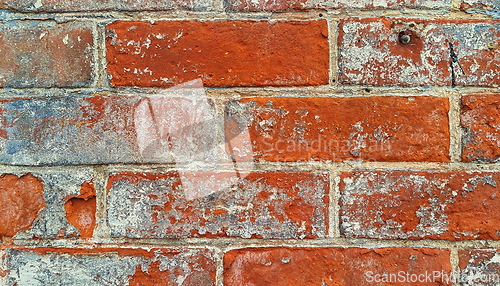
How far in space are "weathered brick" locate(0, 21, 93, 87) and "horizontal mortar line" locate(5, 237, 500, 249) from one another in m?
0.28

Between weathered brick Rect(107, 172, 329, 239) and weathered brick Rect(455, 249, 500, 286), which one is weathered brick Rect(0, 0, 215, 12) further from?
weathered brick Rect(455, 249, 500, 286)

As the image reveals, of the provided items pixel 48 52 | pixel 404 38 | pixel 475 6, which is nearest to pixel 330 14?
pixel 404 38

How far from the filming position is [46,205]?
523mm

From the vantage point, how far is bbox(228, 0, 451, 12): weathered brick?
51cm

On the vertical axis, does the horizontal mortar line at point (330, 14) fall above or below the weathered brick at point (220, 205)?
above

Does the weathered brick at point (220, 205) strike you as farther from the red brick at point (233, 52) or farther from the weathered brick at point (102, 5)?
the weathered brick at point (102, 5)

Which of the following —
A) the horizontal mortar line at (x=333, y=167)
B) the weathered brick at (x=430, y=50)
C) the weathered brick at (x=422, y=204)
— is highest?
the weathered brick at (x=430, y=50)

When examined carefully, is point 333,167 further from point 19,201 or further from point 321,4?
point 19,201

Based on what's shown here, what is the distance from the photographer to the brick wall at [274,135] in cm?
50

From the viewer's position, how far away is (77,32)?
518mm

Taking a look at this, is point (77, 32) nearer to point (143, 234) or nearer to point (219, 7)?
point (219, 7)

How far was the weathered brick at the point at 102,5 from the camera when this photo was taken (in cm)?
51

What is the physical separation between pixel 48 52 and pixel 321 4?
478 mm

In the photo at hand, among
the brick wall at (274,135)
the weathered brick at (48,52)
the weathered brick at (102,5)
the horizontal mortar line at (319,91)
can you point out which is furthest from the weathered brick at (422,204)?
the weathered brick at (48,52)
